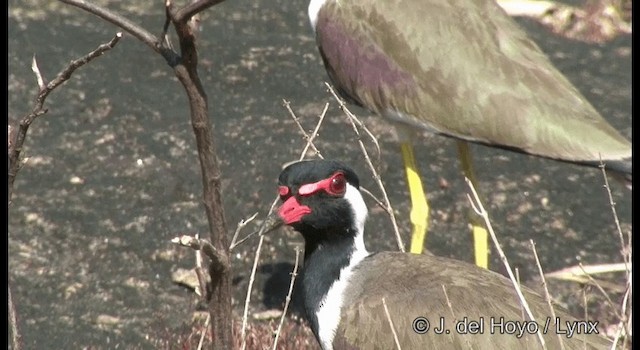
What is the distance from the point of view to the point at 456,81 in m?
6.09

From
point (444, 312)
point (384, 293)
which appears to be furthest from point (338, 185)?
point (444, 312)

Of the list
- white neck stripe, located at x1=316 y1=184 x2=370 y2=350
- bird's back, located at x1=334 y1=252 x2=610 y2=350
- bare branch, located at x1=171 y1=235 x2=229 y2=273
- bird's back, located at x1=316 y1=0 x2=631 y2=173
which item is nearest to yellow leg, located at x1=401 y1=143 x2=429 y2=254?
bird's back, located at x1=316 y1=0 x2=631 y2=173

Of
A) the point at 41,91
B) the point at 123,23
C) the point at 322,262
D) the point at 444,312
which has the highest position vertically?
the point at 123,23

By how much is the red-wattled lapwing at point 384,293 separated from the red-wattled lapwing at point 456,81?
3.26ft

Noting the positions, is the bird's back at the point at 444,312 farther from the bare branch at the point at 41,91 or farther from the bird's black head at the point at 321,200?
the bare branch at the point at 41,91

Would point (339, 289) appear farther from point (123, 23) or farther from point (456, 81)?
point (123, 23)

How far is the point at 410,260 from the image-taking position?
197 inches

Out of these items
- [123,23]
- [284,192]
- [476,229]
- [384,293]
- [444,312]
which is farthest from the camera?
[476,229]

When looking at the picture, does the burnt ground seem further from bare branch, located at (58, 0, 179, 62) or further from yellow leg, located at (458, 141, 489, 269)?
bare branch, located at (58, 0, 179, 62)

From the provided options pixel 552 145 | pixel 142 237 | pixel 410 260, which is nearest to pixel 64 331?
pixel 142 237

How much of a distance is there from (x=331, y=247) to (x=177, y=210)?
6.81ft

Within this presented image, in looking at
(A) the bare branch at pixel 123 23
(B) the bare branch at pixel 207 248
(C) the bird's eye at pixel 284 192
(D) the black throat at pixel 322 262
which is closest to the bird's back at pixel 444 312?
(D) the black throat at pixel 322 262

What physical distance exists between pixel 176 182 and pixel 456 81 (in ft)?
6.72

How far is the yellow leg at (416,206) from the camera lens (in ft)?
20.9
